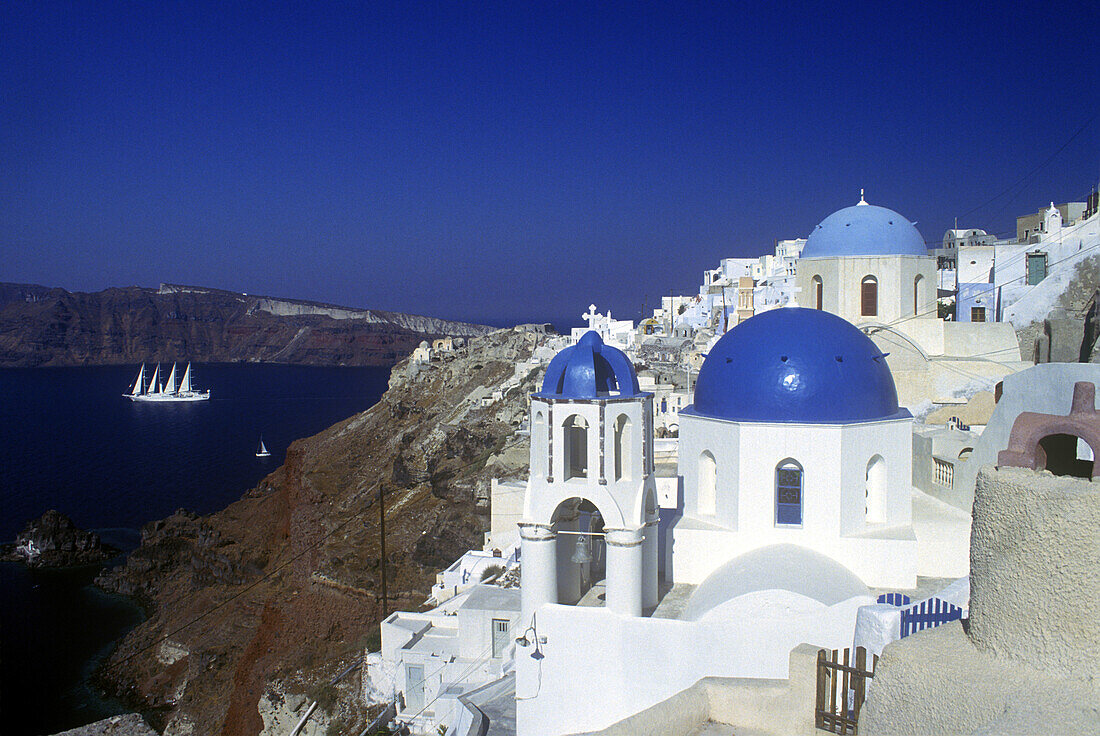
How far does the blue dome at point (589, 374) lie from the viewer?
11.1 meters

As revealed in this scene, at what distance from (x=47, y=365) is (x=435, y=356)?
125546mm

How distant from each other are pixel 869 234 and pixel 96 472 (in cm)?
5859

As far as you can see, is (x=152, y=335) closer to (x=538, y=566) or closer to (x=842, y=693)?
(x=538, y=566)

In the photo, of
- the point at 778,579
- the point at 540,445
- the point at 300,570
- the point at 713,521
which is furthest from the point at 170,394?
the point at 778,579

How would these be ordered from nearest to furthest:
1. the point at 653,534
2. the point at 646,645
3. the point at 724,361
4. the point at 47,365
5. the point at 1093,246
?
the point at 646,645, the point at 653,534, the point at 724,361, the point at 1093,246, the point at 47,365

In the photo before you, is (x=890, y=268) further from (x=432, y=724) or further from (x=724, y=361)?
(x=432, y=724)

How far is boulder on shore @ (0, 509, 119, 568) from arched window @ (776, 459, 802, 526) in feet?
123

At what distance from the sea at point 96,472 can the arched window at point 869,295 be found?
80.2ft

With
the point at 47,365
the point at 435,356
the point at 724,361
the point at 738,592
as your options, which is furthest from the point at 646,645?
the point at 47,365

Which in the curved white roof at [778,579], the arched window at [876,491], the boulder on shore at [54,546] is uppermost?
the arched window at [876,491]

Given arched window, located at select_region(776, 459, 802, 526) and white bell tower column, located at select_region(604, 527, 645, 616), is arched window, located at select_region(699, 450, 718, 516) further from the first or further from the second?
white bell tower column, located at select_region(604, 527, 645, 616)

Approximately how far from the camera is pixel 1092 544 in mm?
3605

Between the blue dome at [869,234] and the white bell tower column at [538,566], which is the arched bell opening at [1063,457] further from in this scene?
the blue dome at [869,234]

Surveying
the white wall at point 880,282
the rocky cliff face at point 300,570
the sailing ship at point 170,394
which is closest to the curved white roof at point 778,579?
the rocky cliff face at point 300,570
